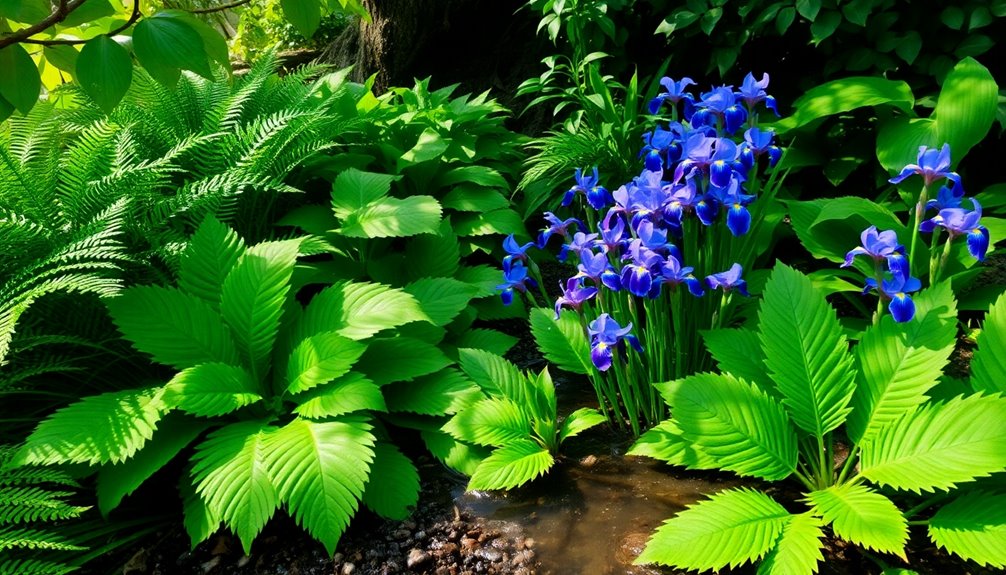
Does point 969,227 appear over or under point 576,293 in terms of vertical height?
over

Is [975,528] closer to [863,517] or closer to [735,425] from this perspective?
[863,517]

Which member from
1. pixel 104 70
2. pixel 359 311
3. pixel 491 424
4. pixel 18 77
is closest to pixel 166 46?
pixel 104 70

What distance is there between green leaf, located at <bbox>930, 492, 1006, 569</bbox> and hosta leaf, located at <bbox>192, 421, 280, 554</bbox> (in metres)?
1.57

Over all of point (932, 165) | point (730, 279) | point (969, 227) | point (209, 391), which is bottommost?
point (209, 391)

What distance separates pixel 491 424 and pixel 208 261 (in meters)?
1.11

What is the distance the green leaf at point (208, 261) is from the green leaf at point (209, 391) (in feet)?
1.24

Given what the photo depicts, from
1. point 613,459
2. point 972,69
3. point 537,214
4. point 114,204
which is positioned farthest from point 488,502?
point 972,69

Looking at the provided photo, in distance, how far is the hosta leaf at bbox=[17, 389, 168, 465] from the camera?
1.71m

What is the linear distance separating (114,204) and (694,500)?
197 cm

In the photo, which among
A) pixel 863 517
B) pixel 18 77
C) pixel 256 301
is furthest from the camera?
pixel 256 301

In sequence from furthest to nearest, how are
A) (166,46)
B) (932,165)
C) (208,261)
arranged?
1. (208,261)
2. (932,165)
3. (166,46)

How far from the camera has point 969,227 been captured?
1.73m

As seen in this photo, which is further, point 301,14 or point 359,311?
point 359,311

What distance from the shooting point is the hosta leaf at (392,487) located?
185 cm
